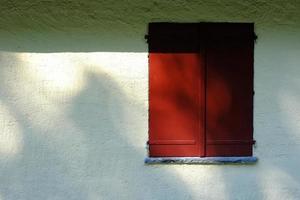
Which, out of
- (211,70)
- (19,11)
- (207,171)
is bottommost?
(207,171)

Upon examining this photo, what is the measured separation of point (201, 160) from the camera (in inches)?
A: 193

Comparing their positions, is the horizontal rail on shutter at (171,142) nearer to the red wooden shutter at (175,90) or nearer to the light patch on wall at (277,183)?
the red wooden shutter at (175,90)

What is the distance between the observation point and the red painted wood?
15.9 feet

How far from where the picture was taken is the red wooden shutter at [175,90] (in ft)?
15.9

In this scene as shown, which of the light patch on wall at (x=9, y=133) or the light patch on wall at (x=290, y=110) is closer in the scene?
the light patch on wall at (x=9, y=133)

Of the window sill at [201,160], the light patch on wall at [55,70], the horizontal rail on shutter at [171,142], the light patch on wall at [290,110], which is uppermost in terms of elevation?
the light patch on wall at [55,70]

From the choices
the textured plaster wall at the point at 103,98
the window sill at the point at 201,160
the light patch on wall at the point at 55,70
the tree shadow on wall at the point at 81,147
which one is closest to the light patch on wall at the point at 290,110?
the textured plaster wall at the point at 103,98

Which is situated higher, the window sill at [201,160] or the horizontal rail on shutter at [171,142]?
the horizontal rail on shutter at [171,142]

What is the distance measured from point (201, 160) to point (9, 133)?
66.8 inches

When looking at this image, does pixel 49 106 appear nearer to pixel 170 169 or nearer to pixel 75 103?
pixel 75 103

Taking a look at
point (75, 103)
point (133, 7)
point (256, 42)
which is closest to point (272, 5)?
point (256, 42)

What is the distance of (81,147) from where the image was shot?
4.88 m

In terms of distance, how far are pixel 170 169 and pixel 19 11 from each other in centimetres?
190

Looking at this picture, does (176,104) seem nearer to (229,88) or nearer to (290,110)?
(229,88)
